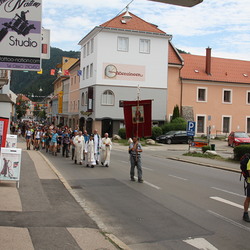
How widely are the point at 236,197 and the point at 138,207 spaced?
3.30 meters

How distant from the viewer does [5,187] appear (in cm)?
1032

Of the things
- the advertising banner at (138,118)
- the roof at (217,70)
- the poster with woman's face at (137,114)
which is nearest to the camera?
the advertising banner at (138,118)

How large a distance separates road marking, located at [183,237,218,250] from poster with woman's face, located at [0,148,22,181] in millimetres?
5591

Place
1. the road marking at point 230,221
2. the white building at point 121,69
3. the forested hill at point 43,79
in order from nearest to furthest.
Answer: the road marking at point 230,221, the white building at point 121,69, the forested hill at point 43,79

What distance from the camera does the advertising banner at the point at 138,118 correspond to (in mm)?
14445

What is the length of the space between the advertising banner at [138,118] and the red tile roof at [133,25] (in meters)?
31.7

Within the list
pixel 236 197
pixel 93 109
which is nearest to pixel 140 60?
pixel 93 109

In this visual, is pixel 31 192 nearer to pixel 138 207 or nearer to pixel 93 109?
pixel 138 207

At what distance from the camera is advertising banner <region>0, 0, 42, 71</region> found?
6.96m

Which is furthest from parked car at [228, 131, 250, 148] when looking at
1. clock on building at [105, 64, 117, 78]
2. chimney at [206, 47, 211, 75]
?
chimney at [206, 47, 211, 75]

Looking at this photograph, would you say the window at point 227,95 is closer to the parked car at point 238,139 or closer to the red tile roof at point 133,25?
the red tile roof at point 133,25

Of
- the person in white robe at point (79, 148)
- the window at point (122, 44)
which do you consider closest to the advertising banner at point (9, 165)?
the person in white robe at point (79, 148)

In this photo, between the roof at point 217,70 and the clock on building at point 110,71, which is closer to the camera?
the clock on building at point 110,71

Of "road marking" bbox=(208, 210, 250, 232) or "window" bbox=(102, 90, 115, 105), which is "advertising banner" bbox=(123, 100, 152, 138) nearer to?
"road marking" bbox=(208, 210, 250, 232)
